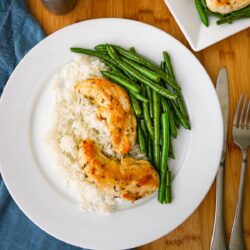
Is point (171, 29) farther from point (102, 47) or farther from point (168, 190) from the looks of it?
point (168, 190)

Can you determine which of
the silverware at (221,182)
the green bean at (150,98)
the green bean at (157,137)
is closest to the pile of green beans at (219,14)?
the silverware at (221,182)

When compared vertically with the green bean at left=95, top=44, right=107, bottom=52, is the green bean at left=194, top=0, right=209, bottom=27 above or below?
below

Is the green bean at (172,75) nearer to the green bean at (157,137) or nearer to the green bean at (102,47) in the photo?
the green bean at (157,137)

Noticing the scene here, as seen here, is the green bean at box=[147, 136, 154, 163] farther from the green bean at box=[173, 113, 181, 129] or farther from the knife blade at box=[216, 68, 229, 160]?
the knife blade at box=[216, 68, 229, 160]

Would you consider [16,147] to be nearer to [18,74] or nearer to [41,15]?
[18,74]

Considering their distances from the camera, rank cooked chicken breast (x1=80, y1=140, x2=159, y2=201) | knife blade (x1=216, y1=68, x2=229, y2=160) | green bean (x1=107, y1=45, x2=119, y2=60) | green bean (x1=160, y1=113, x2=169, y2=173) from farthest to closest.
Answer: knife blade (x1=216, y1=68, x2=229, y2=160) < green bean (x1=107, y1=45, x2=119, y2=60) < green bean (x1=160, y1=113, x2=169, y2=173) < cooked chicken breast (x1=80, y1=140, x2=159, y2=201)

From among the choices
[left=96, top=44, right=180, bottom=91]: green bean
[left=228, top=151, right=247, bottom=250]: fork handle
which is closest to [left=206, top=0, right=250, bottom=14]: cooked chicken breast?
[left=96, top=44, right=180, bottom=91]: green bean

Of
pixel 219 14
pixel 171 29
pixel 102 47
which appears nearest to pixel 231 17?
pixel 219 14
